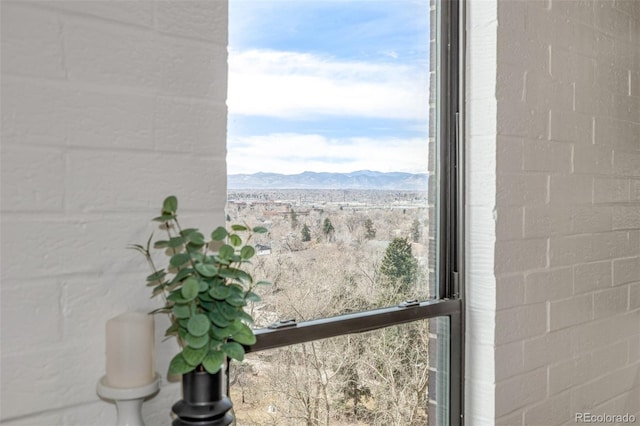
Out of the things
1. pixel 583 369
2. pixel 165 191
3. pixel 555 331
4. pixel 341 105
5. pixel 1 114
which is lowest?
pixel 583 369

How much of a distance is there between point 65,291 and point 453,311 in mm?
1038

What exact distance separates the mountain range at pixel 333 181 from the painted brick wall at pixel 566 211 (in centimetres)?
23

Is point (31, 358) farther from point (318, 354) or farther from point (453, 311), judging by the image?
point (453, 311)

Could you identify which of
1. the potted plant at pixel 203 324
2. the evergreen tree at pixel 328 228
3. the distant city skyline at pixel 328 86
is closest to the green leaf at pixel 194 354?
the potted plant at pixel 203 324

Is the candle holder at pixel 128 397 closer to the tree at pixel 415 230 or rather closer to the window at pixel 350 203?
the window at pixel 350 203

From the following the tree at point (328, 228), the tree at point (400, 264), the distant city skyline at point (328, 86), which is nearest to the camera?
the distant city skyline at point (328, 86)

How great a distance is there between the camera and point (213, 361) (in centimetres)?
85

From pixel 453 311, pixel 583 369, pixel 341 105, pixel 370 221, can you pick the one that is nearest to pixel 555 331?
pixel 583 369

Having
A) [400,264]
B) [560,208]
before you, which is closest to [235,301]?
[400,264]

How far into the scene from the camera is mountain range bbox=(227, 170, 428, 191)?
1.24 meters

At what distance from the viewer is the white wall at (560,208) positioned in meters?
1.58

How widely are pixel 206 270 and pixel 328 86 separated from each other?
26.6 inches

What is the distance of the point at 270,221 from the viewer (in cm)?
128

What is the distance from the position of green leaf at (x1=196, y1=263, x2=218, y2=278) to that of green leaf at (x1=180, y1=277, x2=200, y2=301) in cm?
2
